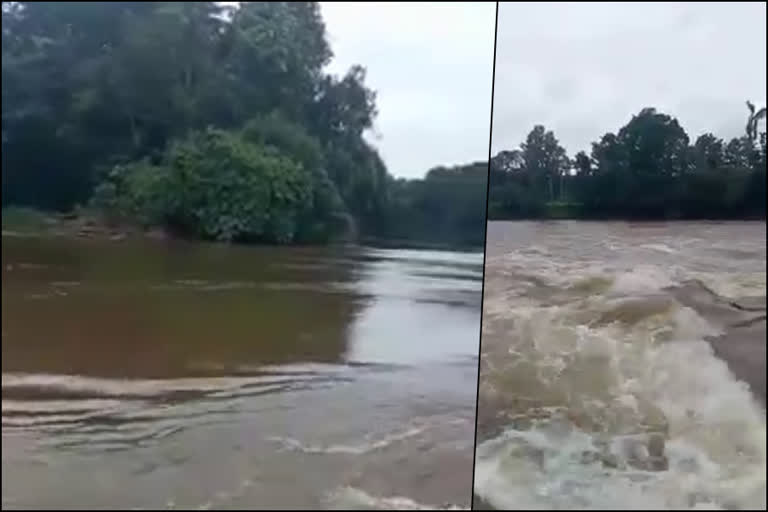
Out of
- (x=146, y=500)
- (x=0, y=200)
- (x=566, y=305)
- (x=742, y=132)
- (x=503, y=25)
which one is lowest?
(x=146, y=500)

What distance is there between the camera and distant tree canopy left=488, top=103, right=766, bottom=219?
1154mm

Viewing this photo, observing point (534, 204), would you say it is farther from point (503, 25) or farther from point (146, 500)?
point (146, 500)

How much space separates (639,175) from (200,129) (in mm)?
745

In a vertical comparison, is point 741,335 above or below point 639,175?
below

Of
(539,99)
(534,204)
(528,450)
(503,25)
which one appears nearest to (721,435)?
(528,450)

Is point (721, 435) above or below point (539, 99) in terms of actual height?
below

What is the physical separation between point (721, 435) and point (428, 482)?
0.49 meters

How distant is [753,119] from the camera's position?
1138 mm

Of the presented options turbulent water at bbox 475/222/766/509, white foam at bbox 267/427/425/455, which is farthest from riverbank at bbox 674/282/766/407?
white foam at bbox 267/427/425/455

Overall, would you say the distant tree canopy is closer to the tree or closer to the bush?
the tree

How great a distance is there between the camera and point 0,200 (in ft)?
4.45

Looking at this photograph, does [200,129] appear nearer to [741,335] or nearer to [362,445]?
[362,445]

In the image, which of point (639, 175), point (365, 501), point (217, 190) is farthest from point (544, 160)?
point (365, 501)

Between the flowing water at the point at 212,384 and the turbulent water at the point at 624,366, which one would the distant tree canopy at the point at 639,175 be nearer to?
the turbulent water at the point at 624,366
